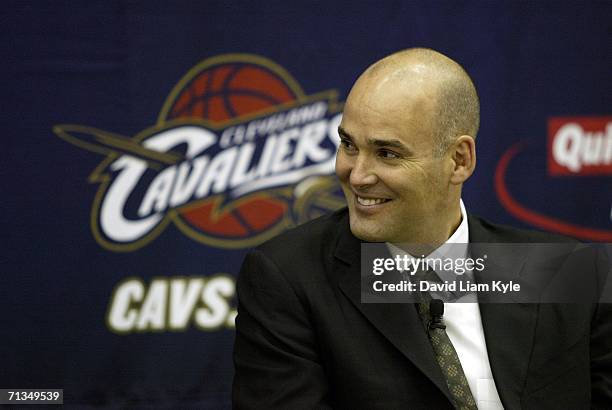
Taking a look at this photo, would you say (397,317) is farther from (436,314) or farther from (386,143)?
(386,143)

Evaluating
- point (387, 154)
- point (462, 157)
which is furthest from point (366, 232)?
point (462, 157)

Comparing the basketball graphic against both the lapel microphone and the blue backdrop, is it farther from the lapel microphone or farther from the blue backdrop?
the lapel microphone

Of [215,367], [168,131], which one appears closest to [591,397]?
[215,367]

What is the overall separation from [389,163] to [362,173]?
60mm

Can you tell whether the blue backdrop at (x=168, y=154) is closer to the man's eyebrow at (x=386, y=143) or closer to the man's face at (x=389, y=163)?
the man's face at (x=389, y=163)

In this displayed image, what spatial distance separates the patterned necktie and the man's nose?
0.28 m

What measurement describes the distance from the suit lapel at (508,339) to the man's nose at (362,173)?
13.5 inches

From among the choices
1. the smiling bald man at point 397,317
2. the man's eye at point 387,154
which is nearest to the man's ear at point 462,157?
the smiling bald man at point 397,317

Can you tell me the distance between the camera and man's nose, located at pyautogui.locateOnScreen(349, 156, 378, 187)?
1785 mm

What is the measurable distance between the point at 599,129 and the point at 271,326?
1.59 metres

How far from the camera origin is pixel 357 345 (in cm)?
178

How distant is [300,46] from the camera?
2734mm

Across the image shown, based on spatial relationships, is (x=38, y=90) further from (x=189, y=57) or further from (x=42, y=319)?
(x=42, y=319)

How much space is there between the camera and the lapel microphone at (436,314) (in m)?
1.80
